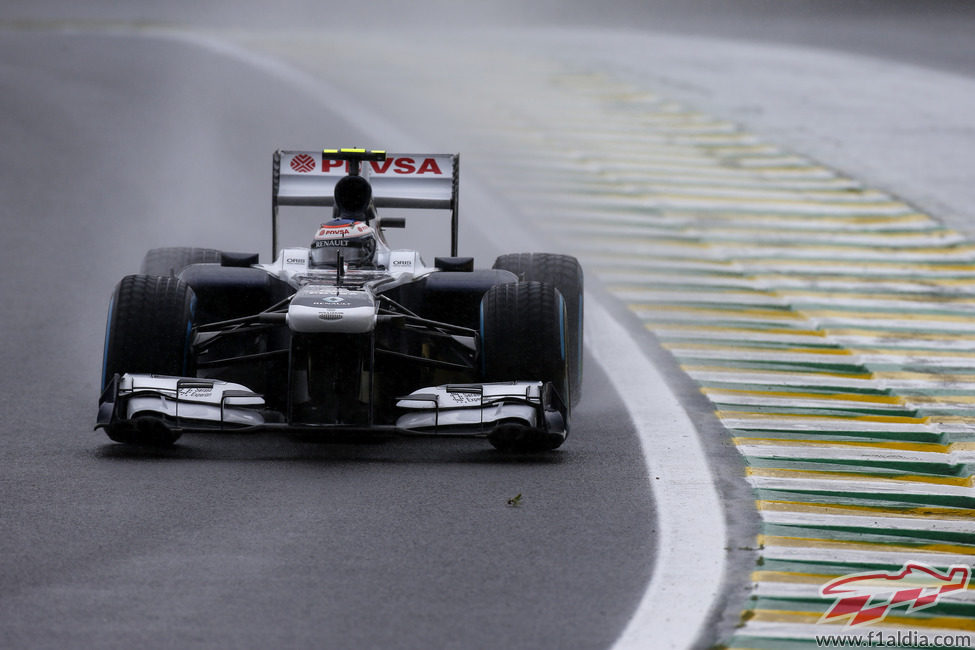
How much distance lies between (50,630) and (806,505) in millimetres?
3646

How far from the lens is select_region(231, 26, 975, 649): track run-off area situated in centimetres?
709

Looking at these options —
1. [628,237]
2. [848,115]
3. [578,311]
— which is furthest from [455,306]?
[848,115]

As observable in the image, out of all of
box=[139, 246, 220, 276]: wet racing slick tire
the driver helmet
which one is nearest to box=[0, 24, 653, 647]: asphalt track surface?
box=[139, 246, 220, 276]: wet racing slick tire

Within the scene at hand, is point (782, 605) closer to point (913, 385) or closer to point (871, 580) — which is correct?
point (871, 580)

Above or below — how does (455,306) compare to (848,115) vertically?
below

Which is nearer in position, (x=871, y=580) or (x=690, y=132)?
(x=871, y=580)

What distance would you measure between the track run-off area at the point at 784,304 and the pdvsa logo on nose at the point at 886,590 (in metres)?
0.06

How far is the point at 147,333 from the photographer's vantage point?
8727 millimetres

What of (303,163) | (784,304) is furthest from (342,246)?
(784,304)

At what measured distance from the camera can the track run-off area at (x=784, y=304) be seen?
7.09 m

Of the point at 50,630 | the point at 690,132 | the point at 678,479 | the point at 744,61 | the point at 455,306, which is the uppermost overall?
the point at 744,61

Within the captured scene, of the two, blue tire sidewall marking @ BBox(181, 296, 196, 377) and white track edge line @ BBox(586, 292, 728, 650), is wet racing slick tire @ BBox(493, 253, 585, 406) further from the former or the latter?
blue tire sidewall marking @ BBox(181, 296, 196, 377)

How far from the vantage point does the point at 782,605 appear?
6156 millimetres

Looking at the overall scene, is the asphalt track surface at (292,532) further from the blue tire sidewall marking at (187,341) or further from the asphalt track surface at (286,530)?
the blue tire sidewall marking at (187,341)
